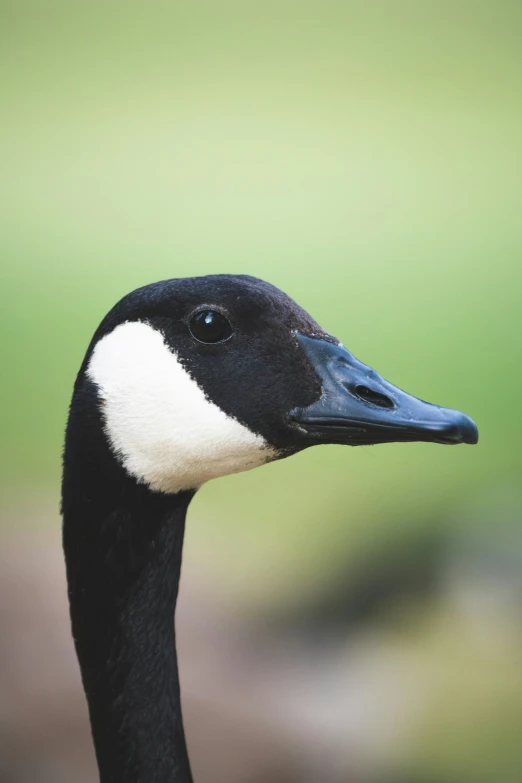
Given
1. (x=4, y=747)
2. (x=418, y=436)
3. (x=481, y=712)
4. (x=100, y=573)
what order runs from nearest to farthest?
(x=418, y=436)
(x=100, y=573)
(x=4, y=747)
(x=481, y=712)

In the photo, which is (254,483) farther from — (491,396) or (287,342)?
(287,342)

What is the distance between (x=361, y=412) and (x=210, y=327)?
201 millimetres

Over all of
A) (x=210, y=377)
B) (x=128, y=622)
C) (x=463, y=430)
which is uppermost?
(x=210, y=377)

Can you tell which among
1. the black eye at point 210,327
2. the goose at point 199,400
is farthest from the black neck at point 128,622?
the black eye at point 210,327

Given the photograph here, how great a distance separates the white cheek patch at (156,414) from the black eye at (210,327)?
4cm

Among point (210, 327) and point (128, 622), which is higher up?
point (210, 327)

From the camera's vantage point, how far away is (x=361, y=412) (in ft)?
2.85

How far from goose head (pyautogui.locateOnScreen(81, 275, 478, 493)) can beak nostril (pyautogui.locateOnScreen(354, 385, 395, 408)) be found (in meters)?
0.01


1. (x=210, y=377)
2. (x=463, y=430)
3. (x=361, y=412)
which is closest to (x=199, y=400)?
(x=210, y=377)

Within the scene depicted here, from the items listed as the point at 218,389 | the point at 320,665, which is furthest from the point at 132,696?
the point at 320,665

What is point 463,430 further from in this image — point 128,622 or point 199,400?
point 128,622

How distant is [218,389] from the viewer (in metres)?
0.92

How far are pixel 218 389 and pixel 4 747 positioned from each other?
1.69m

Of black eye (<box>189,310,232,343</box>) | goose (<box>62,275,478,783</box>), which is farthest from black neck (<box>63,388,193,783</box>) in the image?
black eye (<box>189,310,232,343</box>)
